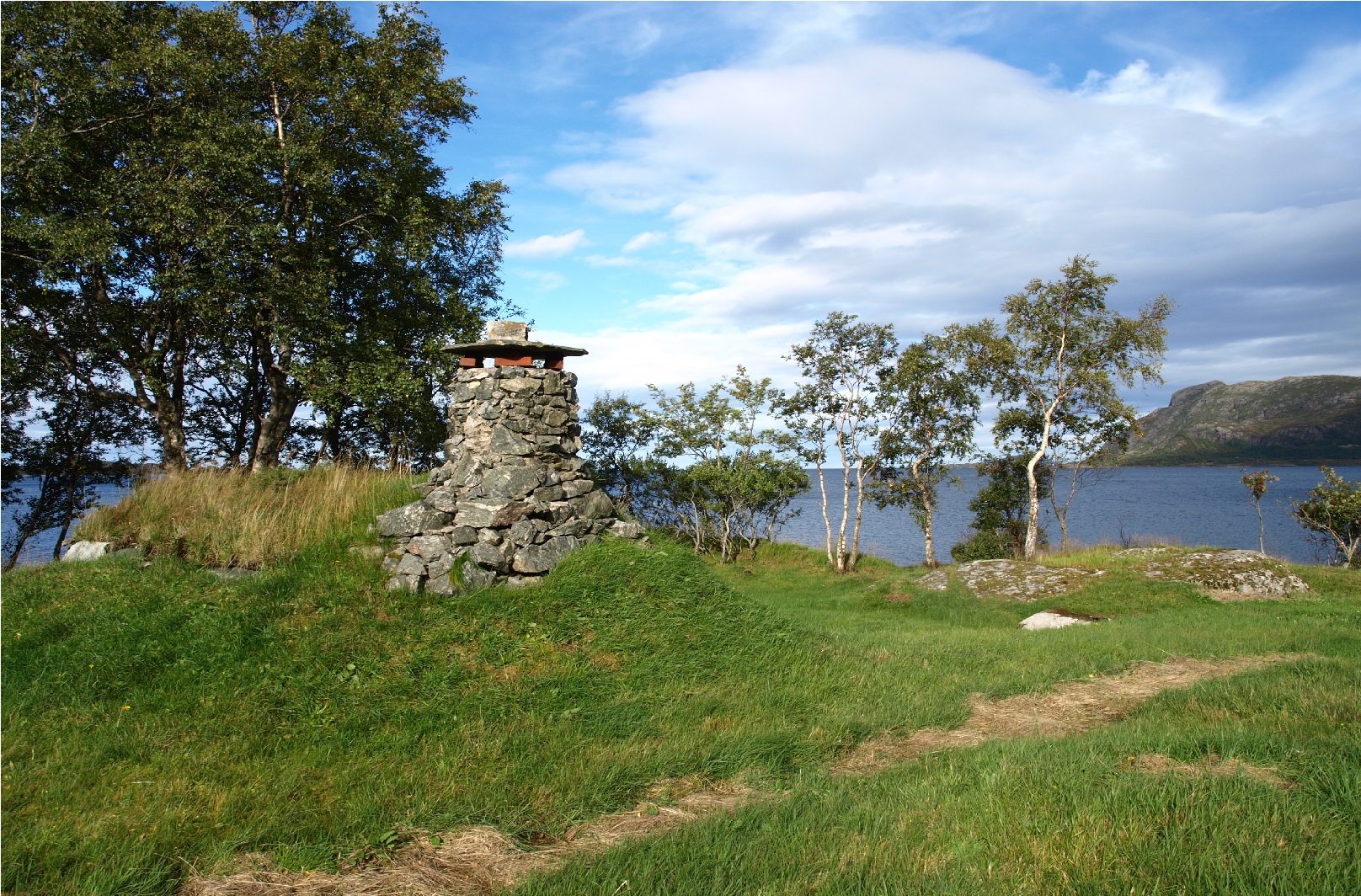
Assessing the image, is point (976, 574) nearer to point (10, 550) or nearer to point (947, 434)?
point (947, 434)

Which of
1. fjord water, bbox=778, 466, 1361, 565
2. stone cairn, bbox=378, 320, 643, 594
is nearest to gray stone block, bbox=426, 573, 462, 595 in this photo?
stone cairn, bbox=378, 320, 643, 594

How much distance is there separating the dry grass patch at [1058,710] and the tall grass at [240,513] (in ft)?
21.8

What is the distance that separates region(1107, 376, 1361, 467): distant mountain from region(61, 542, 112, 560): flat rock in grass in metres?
129

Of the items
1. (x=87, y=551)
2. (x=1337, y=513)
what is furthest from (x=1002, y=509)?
(x=87, y=551)

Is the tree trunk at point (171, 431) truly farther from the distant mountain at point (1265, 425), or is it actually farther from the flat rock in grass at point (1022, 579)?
the distant mountain at point (1265, 425)

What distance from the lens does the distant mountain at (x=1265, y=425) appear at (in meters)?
120

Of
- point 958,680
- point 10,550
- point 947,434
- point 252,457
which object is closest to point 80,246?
point 252,457

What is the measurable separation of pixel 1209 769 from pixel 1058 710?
275cm

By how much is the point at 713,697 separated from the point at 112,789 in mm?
4708

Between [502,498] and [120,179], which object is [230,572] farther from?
[120,179]

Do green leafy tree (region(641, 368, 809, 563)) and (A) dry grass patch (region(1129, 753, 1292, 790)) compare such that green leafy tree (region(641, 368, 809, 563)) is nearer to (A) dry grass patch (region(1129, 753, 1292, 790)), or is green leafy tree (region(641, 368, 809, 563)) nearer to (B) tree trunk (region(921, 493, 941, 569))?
(B) tree trunk (region(921, 493, 941, 569))

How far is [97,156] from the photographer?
14195 mm

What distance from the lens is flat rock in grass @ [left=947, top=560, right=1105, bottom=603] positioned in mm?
15539

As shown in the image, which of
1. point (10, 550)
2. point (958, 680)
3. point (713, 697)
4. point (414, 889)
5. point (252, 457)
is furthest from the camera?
point (10, 550)
